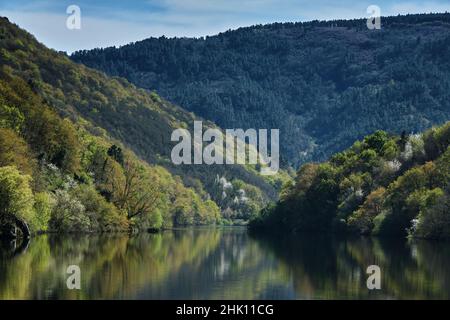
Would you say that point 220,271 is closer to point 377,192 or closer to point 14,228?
point 14,228

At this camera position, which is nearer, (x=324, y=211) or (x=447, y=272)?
(x=447, y=272)

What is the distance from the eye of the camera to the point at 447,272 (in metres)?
65.4

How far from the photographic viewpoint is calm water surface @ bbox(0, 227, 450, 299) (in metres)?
53.8

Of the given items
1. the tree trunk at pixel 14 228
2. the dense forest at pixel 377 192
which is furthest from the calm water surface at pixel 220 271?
the dense forest at pixel 377 192

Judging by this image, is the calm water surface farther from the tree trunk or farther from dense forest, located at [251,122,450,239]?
dense forest, located at [251,122,450,239]

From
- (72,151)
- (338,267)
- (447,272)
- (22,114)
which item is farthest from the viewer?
(72,151)

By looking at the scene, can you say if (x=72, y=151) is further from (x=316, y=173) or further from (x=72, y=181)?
(x=316, y=173)

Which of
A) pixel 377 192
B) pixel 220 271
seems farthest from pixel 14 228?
pixel 377 192

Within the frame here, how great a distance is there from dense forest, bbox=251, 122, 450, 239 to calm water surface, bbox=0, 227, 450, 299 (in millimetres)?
16516

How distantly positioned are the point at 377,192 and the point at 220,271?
216 feet

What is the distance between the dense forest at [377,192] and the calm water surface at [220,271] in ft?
54.2
